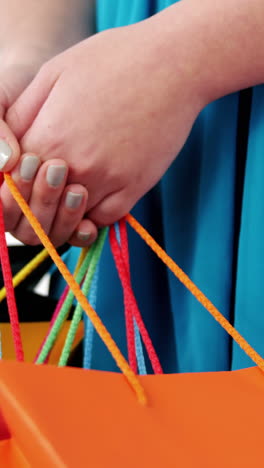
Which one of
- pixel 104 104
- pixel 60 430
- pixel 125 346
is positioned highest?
pixel 104 104

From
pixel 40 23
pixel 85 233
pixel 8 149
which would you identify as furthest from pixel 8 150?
pixel 40 23

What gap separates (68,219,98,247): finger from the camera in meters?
0.57

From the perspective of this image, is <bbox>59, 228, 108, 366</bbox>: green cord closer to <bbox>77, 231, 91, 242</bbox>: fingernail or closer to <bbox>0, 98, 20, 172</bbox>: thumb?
<bbox>77, 231, 91, 242</bbox>: fingernail

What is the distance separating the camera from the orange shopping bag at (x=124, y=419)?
30 centimetres

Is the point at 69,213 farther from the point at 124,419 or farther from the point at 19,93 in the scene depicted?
the point at 124,419

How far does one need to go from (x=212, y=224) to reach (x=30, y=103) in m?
0.21

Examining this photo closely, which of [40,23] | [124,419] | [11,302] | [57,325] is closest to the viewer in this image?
[124,419]

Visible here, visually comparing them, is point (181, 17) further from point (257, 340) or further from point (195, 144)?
point (257, 340)

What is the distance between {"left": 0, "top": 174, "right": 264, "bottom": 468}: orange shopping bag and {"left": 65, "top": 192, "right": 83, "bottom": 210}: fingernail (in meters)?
0.15

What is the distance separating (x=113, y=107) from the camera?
19.4 inches

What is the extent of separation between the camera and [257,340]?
1.78ft

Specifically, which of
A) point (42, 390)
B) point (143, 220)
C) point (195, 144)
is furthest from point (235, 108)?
point (42, 390)

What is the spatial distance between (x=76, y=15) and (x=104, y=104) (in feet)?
0.94

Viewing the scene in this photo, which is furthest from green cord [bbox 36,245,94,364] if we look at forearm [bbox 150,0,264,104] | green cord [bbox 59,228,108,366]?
forearm [bbox 150,0,264,104]
